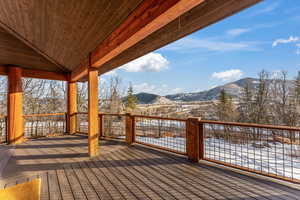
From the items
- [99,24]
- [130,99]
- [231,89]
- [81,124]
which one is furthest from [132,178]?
[231,89]

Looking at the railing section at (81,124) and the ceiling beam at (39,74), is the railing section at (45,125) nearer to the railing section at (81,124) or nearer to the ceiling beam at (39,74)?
the railing section at (81,124)

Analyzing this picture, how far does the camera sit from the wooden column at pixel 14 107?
202 inches

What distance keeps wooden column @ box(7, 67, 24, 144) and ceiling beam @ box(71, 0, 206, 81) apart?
3.97 m

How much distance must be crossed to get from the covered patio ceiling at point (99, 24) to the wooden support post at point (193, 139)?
73.3 inches

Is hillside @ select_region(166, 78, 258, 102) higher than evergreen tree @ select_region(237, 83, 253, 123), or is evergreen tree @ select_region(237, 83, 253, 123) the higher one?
hillside @ select_region(166, 78, 258, 102)

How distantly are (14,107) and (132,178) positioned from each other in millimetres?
4896

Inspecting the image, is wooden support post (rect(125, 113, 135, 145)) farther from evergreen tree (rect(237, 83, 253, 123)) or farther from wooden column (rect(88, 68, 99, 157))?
evergreen tree (rect(237, 83, 253, 123))

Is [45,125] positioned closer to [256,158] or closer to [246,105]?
[256,158]

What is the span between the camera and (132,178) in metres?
2.85

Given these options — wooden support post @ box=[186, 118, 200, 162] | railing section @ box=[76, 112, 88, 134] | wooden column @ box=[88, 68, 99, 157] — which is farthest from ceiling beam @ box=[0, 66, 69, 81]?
wooden support post @ box=[186, 118, 200, 162]

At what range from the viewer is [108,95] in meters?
11.8

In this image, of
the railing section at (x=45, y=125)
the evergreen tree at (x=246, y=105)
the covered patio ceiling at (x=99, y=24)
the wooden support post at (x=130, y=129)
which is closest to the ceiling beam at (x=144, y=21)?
the covered patio ceiling at (x=99, y=24)

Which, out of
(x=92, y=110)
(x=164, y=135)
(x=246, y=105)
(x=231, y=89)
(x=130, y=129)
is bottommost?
(x=164, y=135)

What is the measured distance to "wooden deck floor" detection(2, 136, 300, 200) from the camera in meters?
2.33
